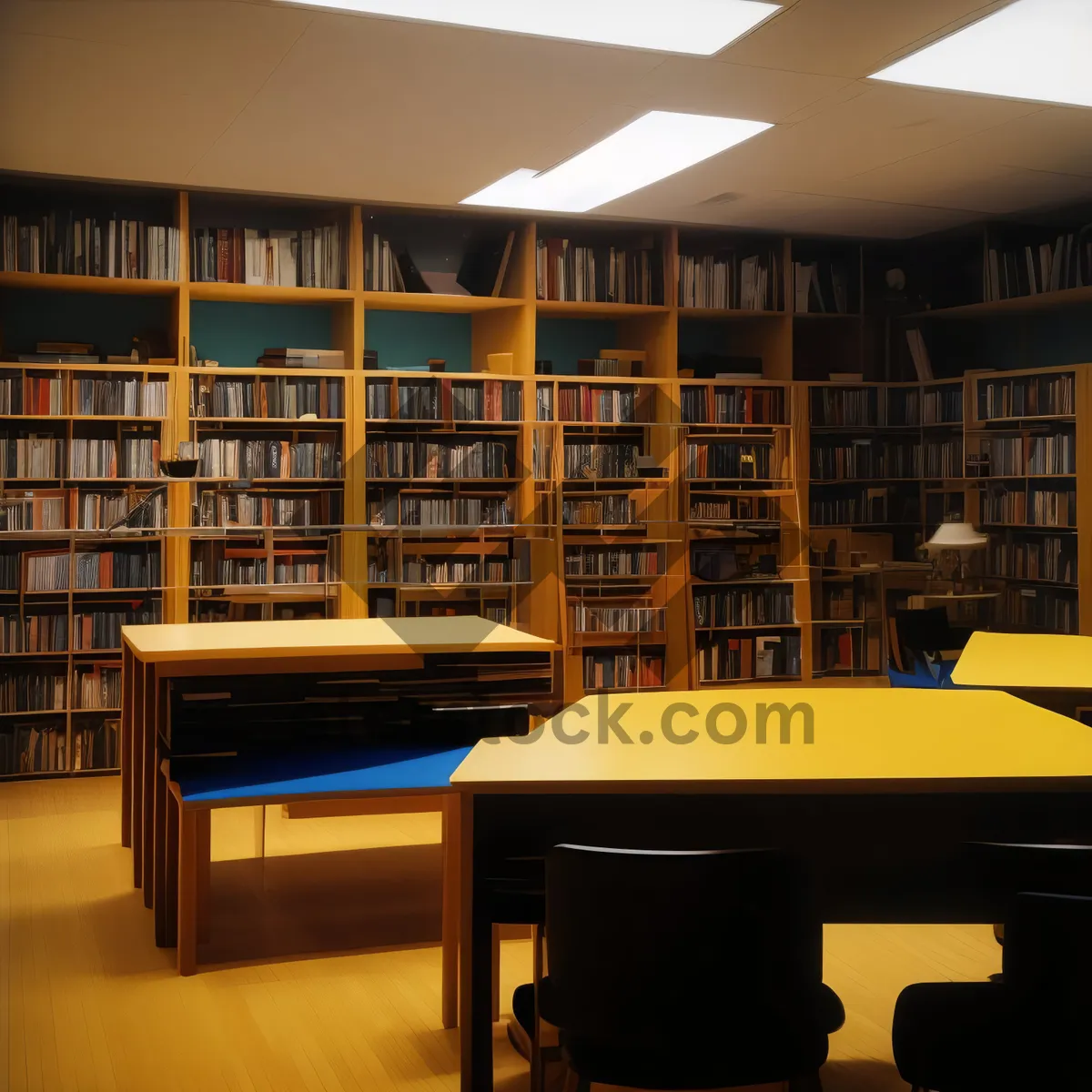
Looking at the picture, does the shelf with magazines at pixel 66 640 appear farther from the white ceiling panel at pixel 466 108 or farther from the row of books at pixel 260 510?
the white ceiling panel at pixel 466 108

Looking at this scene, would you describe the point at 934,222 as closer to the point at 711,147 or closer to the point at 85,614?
the point at 711,147

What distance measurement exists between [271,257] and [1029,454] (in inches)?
173

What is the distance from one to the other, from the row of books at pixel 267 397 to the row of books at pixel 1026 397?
378cm

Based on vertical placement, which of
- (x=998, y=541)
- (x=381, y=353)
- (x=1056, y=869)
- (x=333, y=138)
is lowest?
(x=1056, y=869)

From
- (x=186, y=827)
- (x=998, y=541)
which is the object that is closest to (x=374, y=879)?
(x=186, y=827)

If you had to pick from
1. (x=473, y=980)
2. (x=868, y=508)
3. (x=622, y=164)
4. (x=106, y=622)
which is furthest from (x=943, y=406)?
(x=473, y=980)

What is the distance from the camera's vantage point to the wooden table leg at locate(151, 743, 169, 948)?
3682 mm

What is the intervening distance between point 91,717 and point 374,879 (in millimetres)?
2530

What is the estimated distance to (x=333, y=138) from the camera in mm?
5242

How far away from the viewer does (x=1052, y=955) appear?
1816mm

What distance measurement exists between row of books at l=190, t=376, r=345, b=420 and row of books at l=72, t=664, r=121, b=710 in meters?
1.41

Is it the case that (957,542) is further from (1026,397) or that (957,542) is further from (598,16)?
(598,16)

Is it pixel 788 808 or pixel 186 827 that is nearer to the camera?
pixel 788 808

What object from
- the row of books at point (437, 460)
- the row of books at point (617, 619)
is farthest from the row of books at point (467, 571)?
the row of books at point (437, 460)
